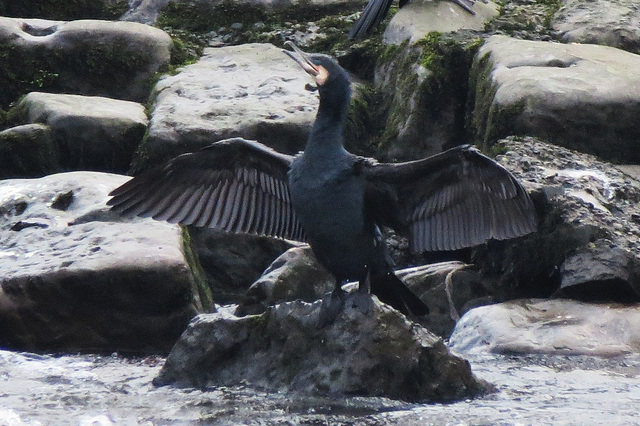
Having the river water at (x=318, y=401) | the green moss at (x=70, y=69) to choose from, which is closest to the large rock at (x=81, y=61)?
the green moss at (x=70, y=69)

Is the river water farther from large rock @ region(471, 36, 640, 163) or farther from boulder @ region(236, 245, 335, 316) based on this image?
large rock @ region(471, 36, 640, 163)

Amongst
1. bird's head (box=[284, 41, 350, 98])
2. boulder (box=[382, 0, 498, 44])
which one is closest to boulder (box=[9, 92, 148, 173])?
boulder (box=[382, 0, 498, 44])

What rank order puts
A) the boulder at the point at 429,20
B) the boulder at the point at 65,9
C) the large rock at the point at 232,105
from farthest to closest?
the boulder at the point at 65,9
the boulder at the point at 429,20
the large rock at the point at 232,105

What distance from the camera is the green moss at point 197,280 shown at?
22.7 feet

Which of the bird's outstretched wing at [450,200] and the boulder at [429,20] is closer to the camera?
the bird's outstretched wing at [450,200]

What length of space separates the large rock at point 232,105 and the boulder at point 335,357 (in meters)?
3.04

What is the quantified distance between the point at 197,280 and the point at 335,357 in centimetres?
198

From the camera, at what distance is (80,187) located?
7.56 m

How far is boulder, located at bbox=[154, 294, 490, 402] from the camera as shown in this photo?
5.29 metres

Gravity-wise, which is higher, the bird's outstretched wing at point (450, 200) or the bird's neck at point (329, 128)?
the bird's neck at point (329, 128)

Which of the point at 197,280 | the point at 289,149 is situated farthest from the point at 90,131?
the point at 197,280

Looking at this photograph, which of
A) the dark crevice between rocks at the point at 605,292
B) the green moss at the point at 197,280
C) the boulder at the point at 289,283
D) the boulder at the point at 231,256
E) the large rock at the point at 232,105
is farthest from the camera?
the large rock at the point at 232,105

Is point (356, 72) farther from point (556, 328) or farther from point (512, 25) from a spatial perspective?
point (556, 328)

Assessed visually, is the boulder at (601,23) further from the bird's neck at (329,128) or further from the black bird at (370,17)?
the bird's neck at (329,128)
